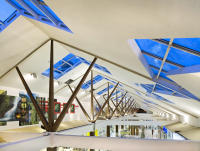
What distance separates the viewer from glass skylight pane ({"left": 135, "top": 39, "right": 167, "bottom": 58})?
5.29m

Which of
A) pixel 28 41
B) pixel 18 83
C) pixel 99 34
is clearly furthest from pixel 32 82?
pixel 99 34

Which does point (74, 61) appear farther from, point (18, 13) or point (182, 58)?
point (182, 58)

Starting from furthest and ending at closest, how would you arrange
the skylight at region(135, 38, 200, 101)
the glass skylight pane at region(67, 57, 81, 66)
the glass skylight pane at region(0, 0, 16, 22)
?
the glass skylight pane at region(67, 57, 81, 66) < the glass skylight pane at region(0, 0, 16, 22) < the skylight at region(135, 38, 200, 101)

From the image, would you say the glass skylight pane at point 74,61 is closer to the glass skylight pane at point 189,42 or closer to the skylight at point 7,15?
the skylight at point 7,15

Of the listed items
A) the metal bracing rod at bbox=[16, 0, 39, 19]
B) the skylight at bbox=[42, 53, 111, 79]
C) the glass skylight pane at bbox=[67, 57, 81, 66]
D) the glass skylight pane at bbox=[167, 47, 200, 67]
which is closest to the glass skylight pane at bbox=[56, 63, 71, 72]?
the skylight at bbox=[42, 53, 111, 79]

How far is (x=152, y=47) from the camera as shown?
5.58m

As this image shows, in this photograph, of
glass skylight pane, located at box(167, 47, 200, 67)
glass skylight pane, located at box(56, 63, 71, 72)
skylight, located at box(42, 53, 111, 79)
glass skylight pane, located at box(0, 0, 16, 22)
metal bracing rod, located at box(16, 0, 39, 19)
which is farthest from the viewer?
glass skylight pane, located at box(56, 63, 71, 72)

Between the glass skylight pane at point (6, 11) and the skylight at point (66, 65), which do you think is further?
the skylight at point (66, 65)

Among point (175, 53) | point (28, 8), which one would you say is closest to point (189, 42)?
point (175, 53)

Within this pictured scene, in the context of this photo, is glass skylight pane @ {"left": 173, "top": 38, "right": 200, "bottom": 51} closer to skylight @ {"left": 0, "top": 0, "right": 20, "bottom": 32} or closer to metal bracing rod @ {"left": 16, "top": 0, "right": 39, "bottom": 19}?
metal bracing rod @ {"left": 16, "top": 0, "right": 39, "bottom": 19}

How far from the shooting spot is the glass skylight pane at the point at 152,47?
5.29 metres

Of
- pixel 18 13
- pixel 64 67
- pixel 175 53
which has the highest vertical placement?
pixel 18 13

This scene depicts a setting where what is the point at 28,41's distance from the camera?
366 inches

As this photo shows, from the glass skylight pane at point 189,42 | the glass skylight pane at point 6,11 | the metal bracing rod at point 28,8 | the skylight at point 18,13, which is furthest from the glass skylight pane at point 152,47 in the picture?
the glass skylight pane at point 6,11
